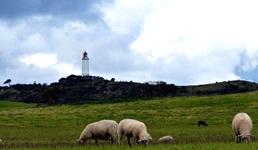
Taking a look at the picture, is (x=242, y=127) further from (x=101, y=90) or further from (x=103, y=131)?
(x=101, y=90)

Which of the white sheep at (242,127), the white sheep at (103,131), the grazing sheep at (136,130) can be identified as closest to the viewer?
the grazing sheep at (136,130)

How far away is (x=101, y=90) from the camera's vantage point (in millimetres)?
161125

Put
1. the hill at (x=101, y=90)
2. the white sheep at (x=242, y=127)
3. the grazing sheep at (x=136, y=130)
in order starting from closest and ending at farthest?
the grazing sheep at (x=136, y=130)
the white sheep at (x=242, y=127)
the hill at (x=101, y=90)

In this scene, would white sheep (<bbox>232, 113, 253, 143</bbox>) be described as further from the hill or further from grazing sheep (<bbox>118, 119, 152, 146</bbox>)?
the hill

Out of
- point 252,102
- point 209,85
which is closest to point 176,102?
point 252,102

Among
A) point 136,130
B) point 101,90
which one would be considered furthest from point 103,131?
point 101,90

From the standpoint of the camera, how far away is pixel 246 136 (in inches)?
995

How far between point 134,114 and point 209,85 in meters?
83.2

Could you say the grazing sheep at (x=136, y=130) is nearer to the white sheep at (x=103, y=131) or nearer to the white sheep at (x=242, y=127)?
the white sheep at (x=103, y=131)

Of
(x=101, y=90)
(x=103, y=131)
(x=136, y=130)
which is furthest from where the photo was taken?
(x=101, y=90)

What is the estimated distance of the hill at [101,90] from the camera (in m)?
132

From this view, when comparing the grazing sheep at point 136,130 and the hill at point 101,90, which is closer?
the grazing sheep at point 136,130

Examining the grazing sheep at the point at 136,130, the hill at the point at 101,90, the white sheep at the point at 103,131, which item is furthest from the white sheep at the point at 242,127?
A: the hill at the point at 101,90

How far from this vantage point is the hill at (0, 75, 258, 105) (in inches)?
5197
